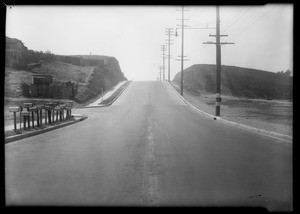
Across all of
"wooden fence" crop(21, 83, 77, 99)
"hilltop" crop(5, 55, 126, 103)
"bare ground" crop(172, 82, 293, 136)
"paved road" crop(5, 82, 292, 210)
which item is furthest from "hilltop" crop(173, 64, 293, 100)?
"paved road" crop(5, 82, 292, 210)

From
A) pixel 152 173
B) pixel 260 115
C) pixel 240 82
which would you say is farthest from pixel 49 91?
pixel 240 82

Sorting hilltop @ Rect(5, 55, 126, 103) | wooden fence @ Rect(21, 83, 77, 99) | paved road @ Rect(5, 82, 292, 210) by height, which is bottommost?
paved road @ Rect(5, 82, 292, 210)

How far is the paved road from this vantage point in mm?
6160

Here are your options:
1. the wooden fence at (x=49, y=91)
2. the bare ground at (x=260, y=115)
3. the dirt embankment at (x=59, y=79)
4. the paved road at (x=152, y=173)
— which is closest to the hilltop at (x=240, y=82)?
the dirt embankment at (x=59, y=79)

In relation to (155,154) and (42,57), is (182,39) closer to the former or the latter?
(42,57)

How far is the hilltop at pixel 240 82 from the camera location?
82938mm

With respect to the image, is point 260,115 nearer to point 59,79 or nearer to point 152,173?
point 152,173

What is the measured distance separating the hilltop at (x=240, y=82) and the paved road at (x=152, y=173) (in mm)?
63640

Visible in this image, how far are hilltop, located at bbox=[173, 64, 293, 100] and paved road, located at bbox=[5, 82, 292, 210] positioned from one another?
63.6m

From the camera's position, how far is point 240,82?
310 feet

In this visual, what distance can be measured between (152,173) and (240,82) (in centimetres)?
8980

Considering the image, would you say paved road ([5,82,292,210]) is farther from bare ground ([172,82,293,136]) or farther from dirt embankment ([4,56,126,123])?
dirt embankment ([4,56,126,123])
